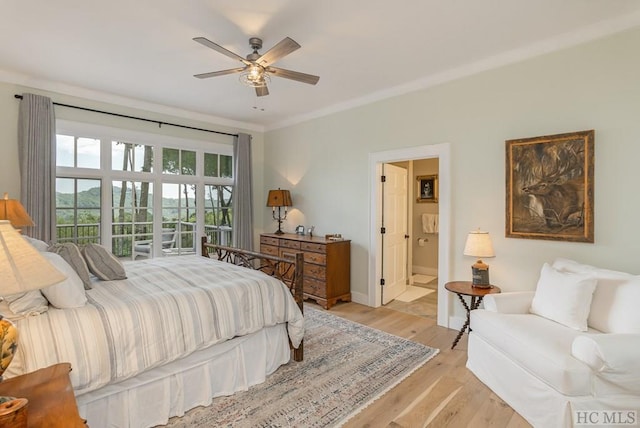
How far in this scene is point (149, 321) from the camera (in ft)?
6.50

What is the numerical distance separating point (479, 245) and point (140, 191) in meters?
4.41

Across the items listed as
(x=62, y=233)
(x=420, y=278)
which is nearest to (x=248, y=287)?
(x=62, y=233)

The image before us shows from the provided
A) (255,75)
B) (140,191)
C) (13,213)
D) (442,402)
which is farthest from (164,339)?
(140,191)

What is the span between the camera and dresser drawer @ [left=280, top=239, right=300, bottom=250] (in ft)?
15.4

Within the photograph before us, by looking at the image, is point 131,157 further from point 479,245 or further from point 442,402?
point 442,402

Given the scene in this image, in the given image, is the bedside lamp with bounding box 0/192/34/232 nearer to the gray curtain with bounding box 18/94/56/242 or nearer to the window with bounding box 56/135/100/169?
the gray curtain with bounding box 18/94/56/242

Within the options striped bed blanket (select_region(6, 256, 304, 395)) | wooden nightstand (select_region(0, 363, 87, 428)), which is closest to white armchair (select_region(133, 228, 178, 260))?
striped bed blanket (select_region(6, 256, 304, 395))

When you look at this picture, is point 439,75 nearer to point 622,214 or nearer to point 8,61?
point 622,214

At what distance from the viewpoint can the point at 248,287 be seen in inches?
97.6

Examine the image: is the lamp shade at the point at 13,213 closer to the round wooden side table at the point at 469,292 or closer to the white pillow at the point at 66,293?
the white pillow at the point at 66,293

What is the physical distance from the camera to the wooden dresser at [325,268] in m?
4.35

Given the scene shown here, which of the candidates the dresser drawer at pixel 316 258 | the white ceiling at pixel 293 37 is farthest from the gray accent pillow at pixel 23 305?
the dresser drawer at pixel 316 258

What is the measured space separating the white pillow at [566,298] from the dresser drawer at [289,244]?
2.92 meters

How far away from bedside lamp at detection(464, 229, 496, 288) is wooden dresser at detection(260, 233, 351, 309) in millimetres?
1775
